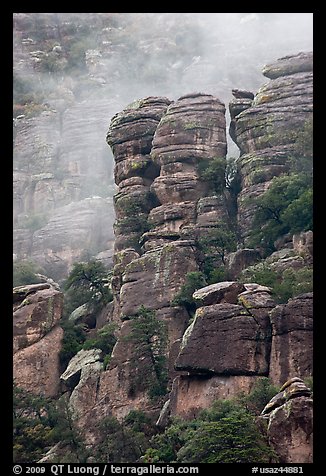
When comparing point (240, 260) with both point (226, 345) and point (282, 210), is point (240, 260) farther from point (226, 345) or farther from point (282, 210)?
point (226, 345)

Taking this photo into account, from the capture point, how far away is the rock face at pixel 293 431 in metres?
29.5

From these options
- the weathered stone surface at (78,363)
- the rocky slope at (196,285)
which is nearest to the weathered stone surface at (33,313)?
the rocky slope at (196,285)

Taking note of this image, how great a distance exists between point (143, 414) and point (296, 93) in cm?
1916

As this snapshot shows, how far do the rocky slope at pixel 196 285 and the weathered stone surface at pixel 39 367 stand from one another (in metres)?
0.13

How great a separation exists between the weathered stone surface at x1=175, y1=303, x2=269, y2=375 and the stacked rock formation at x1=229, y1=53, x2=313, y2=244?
9.86m

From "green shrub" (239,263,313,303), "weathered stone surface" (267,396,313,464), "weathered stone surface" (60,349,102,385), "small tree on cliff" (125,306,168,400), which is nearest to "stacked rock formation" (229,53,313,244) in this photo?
"green shrub" (239,263,313,303)

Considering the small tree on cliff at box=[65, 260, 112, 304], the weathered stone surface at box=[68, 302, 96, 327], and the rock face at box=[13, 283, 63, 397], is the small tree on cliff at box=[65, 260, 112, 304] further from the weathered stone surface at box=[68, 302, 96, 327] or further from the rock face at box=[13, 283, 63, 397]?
the rock face at box=[13, 283, 63, 397]

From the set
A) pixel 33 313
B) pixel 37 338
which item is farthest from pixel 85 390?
pixel 33 313

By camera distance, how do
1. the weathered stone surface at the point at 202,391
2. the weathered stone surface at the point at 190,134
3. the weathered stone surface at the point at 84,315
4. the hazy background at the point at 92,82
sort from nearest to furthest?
the weathered stone surface at the point at 202,391 → the weathered stone surface at the point at 84,315 → the weathered stone surface at the point at 190,134 → the hazy background at the point at 92,82

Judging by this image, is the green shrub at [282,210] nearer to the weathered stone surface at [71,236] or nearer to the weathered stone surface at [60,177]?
the weathered stone surface at [71,236]

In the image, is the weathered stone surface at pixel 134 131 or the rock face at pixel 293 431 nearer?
the rock face at pixel 293 431

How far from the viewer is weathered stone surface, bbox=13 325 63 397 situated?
1630 inches
